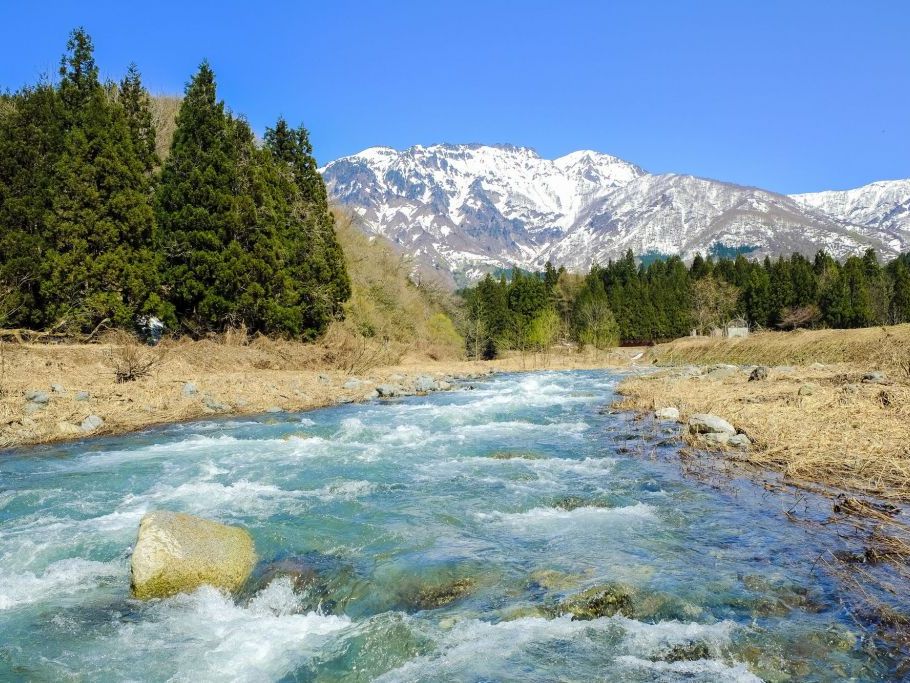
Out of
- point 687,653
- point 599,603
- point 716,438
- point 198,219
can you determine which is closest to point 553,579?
point 599,603

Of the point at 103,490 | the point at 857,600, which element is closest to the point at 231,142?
the point at 103,490

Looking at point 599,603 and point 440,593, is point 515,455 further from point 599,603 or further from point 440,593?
point 599,603

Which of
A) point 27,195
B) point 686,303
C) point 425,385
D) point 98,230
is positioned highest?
point 27,195

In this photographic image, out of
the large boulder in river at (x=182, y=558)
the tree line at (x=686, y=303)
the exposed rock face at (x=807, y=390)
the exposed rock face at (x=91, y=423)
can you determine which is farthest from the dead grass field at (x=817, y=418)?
the tree line at (x=686, y=303)

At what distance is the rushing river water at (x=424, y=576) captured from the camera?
399 centimetres

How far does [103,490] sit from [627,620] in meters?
7.34

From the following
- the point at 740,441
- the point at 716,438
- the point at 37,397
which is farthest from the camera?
the point at 37,397

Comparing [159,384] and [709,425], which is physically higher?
[159,384]

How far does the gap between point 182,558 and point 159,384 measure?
Result: 12.2m

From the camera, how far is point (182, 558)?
17.1 ft

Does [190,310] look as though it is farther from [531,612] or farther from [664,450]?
[531,612]

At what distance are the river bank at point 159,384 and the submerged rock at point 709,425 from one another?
10.7m

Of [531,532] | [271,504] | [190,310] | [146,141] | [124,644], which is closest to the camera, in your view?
[124,644]

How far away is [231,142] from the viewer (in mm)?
25672
